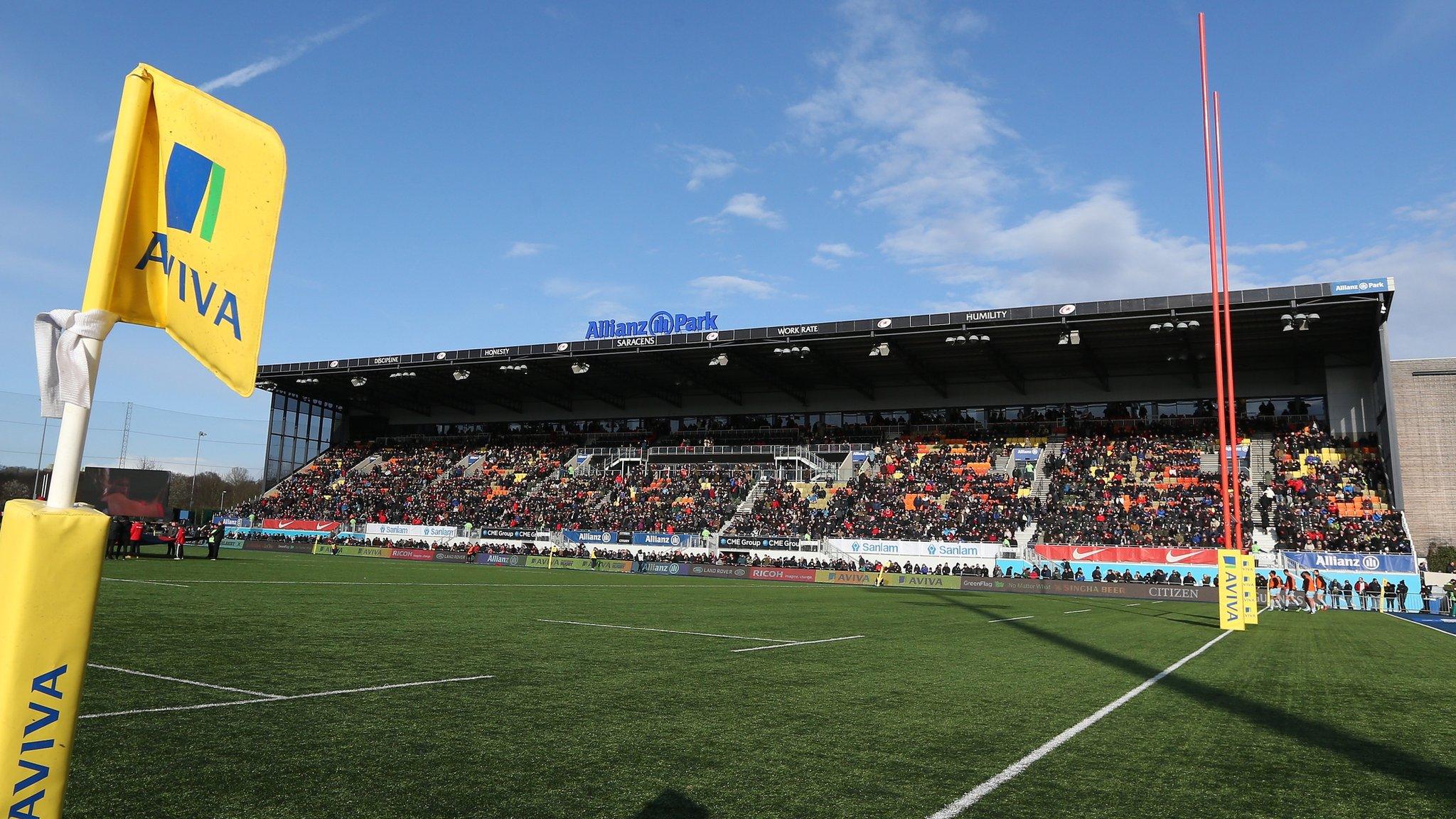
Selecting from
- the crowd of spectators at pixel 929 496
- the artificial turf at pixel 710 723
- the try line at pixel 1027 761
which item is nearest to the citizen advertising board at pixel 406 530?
the crowd of spectators at pixel 929 496

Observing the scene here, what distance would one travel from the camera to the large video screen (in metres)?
31.4

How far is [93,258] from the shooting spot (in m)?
1.98

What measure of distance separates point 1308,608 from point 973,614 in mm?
15681

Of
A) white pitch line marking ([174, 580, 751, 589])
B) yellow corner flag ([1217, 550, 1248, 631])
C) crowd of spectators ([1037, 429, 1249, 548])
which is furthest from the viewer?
crowd of spectators ([1037, 429, 1249, 548])

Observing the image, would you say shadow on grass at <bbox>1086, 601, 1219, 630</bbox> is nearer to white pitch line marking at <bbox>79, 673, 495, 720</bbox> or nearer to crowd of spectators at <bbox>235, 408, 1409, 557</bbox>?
crowd of spectators at <bbox>235, 408, 1409, 557</bbox>

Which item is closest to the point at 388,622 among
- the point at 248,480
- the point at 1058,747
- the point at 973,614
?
the point at 1058,747

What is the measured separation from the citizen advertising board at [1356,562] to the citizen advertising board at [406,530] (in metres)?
40.2

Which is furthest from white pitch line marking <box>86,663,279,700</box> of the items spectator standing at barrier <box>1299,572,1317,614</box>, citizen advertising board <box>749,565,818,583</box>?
citizen advertising board <box>749,565,818,583</box>

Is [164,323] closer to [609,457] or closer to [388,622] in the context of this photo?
[388,622]

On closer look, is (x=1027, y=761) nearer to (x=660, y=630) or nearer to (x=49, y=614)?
(x=49, y=614)

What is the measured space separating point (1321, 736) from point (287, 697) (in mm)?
8156

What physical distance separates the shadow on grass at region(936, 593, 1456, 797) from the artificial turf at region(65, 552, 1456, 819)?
0.11 ft

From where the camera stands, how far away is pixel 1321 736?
693 cm

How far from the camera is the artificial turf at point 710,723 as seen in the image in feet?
15.0
